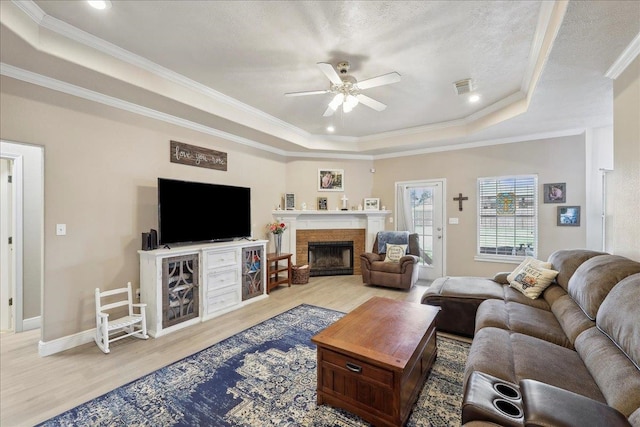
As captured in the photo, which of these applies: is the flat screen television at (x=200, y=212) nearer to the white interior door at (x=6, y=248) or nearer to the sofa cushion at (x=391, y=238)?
the white interior door at (x=6, y=248)

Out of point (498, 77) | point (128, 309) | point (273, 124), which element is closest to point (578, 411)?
point (498, 77)

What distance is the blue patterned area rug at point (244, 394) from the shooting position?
1.82m

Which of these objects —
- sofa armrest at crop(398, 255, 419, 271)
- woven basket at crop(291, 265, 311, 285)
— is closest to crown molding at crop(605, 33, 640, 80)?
sofa armrest at crop(398, 255, 419, 271)

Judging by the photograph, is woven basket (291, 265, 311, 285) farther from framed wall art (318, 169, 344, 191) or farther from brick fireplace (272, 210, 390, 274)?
framed wall art (318, 169, 344, 191)

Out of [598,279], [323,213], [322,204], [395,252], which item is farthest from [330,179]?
[598,279]

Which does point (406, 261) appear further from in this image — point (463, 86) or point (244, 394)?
point (244, 394)

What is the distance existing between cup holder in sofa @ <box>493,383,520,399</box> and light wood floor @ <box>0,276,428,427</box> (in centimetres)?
252

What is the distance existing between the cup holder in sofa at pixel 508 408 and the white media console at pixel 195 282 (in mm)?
3217

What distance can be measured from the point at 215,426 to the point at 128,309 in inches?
85.9

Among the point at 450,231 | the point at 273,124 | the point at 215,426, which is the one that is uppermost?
the point at 273,124

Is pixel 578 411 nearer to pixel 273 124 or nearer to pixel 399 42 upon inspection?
pixel 399 42

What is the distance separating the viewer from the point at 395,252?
5184 mm

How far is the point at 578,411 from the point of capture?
1076 millimetres

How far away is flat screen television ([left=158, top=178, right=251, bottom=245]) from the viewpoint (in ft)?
10.9
